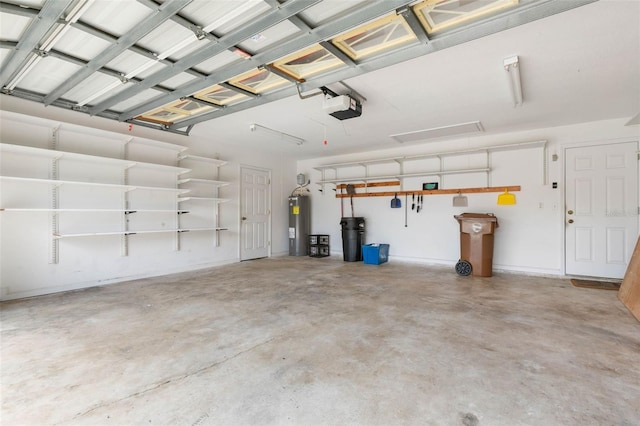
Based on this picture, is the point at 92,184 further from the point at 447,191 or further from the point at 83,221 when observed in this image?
the point at 447,191

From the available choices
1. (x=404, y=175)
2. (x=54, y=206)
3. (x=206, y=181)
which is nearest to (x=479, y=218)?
(x=404, y=175)

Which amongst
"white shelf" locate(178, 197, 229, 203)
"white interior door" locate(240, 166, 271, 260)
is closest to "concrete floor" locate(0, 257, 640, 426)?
"white shelf" locate(178, 197, 229, 203)

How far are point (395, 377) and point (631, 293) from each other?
3475mm

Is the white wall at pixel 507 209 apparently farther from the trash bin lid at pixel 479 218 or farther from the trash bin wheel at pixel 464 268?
the trash bin wheel at pixel 464 268

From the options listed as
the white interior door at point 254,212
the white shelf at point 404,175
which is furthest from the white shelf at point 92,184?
the white shelf at point 404,175

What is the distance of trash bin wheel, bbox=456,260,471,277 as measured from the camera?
16.5ft

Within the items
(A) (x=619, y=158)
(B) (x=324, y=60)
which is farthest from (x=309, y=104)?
(A) (x=619, y=158)

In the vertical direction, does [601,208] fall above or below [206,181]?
below

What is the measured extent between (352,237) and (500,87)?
4000 millimetres

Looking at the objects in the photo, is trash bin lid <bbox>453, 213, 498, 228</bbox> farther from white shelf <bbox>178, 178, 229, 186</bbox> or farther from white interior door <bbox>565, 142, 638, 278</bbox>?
white shelf <bbox>178, 178, 229, 186</bbox>

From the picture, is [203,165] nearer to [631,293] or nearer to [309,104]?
[309,104]

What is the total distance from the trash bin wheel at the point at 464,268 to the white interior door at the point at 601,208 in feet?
5.27

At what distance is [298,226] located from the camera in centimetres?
749

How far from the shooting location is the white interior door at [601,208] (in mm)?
4551
